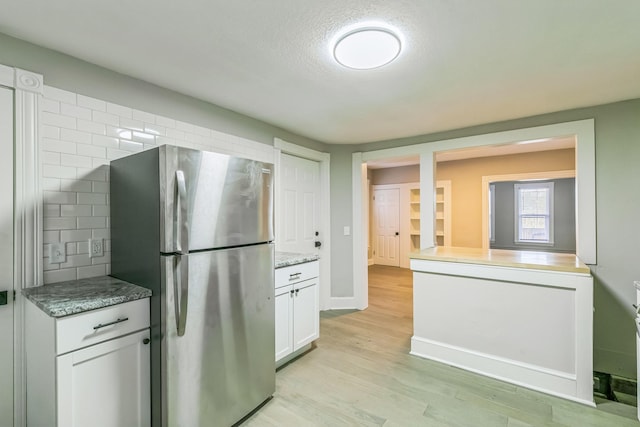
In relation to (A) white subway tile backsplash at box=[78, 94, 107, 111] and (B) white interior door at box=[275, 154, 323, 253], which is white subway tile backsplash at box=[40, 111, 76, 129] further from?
(B) white interior door at box=[275, 154, 323, 253]

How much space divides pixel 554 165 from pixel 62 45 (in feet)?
21.1

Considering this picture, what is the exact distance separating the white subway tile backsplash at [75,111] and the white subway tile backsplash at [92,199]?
1.66 ft

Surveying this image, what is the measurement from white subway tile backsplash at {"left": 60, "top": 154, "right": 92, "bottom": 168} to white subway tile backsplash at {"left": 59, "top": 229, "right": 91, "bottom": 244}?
0.43m

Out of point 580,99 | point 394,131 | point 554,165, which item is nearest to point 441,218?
point 554,165

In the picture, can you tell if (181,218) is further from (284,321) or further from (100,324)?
(284,321)

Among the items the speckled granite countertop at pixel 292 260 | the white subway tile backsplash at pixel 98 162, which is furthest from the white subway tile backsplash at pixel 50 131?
the speckled granite countertop at pixel 292 260

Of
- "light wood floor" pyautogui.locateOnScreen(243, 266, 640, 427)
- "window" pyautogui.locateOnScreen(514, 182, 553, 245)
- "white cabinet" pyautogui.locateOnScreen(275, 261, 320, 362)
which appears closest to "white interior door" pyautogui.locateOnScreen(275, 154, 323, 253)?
"white cabinet" pyautogui.locateOnScreen(275, 261, 320, 362)

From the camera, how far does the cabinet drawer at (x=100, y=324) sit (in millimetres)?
1277

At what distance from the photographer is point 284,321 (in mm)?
2457

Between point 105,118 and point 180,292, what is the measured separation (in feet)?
4.49

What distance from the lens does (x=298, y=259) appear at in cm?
259

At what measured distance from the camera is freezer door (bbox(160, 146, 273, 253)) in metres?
1.50

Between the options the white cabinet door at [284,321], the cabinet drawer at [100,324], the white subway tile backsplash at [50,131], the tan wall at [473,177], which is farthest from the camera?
the tan wall at [473,177]

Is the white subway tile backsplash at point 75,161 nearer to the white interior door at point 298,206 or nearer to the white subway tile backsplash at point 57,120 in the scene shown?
the white subway tile backsplash at point 57,120
